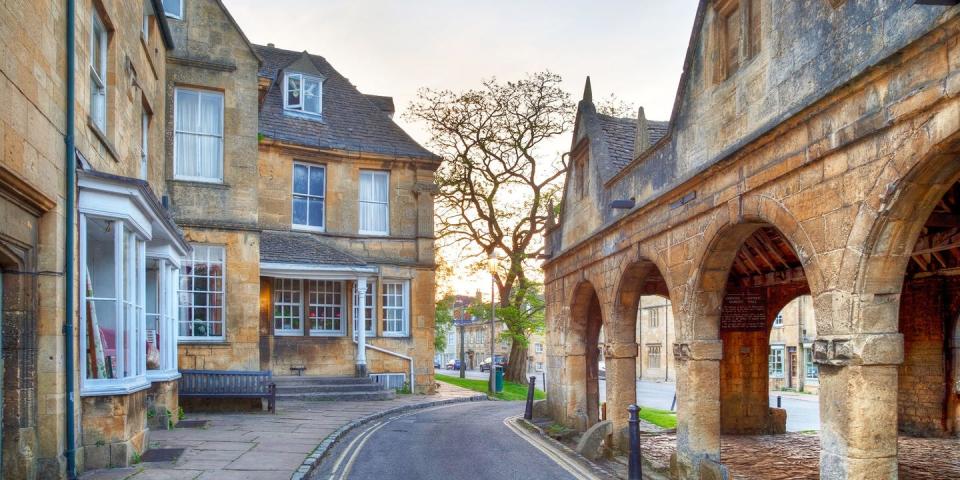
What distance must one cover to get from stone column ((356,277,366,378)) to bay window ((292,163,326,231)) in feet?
9.40

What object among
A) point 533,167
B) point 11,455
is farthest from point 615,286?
point 533,167

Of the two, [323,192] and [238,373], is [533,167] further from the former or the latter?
[238,373]

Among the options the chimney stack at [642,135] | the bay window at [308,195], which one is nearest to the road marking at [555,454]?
the chimney stack at [642,135]

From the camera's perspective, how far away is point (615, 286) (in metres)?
13.5

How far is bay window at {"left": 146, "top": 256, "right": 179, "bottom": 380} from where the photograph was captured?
1332 centimetres

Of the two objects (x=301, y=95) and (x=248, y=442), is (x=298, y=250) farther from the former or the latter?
(x=248, y=442)

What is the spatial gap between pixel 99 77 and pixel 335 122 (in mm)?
15334

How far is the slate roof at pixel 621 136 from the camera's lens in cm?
1544

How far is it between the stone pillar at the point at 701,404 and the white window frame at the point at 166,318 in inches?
319

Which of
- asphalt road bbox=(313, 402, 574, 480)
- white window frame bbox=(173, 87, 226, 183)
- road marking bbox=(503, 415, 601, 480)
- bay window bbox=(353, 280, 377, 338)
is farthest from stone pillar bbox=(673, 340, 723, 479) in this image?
bay window bbox=(353, 280, 377, 338)

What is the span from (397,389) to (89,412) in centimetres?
1566

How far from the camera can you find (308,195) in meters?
24.8

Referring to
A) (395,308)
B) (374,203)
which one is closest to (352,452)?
(395,308)

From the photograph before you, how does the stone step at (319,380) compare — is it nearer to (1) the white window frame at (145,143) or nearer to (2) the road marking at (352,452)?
(2) the road marking at (352,452)
